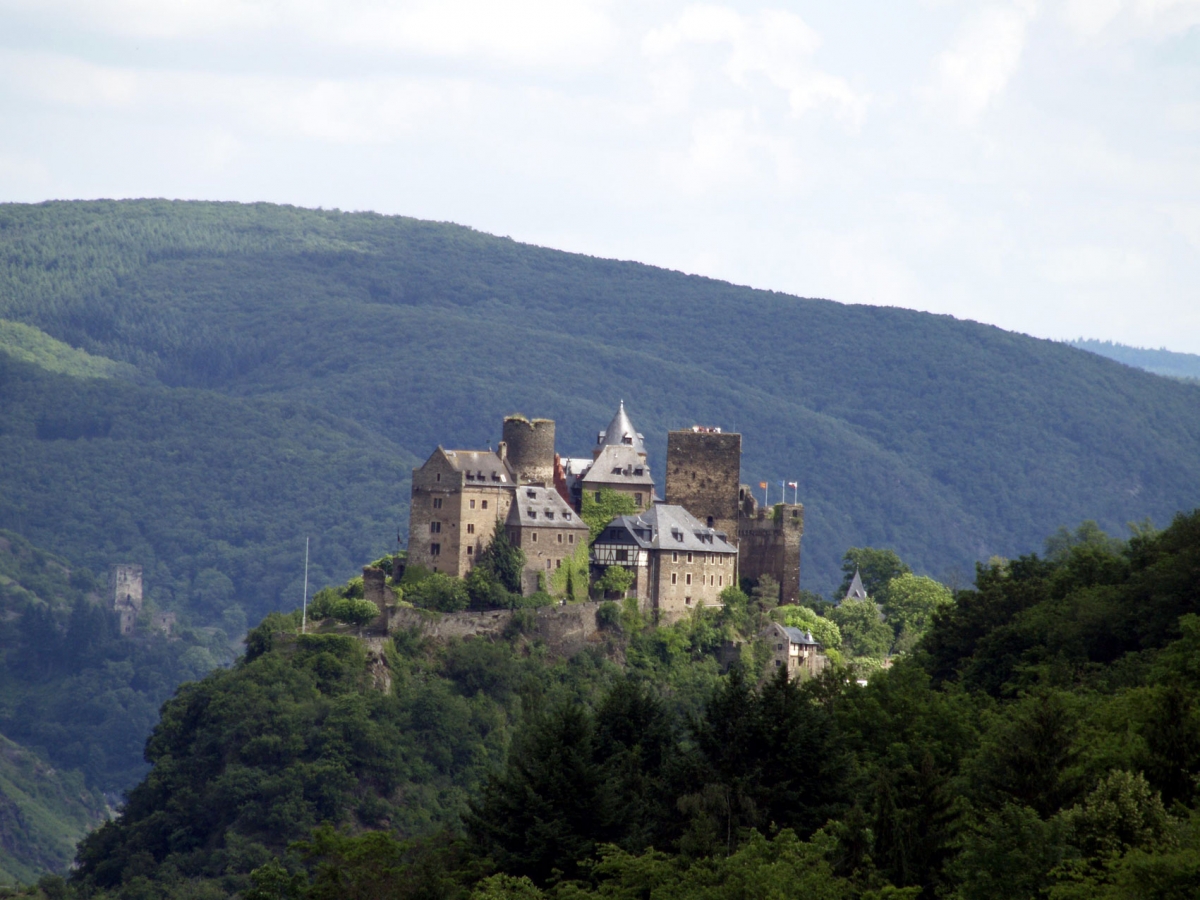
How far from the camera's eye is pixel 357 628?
99.0m

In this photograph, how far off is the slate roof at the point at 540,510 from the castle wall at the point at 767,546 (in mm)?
10611

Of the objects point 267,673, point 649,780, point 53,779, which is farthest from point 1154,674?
point 53,779

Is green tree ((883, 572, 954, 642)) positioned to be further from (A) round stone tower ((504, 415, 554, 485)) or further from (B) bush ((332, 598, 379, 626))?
(B) bush ((332, 598, 379, 626))

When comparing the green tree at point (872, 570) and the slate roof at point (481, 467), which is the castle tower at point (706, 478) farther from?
the green tree at point (872, 570)

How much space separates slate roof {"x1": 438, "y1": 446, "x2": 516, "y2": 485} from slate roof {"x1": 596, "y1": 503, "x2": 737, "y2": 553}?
5.31m

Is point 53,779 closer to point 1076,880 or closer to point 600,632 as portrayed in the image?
point 600,632

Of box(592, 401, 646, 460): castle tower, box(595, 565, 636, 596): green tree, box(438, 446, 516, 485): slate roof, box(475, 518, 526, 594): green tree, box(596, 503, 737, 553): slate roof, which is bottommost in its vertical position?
box(595, 565, 636, 596): green tree

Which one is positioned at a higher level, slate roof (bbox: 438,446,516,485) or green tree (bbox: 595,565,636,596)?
slate roof (bbox: 438,446,516,485)

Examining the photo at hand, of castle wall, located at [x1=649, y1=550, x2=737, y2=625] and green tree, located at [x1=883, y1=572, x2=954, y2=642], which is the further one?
green tree, located at [x1=883, y1=572, x2=954, y2=642]

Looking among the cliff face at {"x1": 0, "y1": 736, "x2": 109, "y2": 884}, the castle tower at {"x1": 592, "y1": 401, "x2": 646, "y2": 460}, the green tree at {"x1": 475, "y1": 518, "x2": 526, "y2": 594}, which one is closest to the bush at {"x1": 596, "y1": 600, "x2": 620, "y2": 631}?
the green tree at {"x1": 475, "y1": 518, "x2": 526, "y2": 594}

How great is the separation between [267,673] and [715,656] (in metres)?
19.6

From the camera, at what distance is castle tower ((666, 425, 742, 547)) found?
346 feet

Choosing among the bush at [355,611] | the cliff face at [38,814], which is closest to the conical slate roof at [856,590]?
the bush at [355,611]

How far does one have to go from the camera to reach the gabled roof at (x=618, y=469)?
337ft
